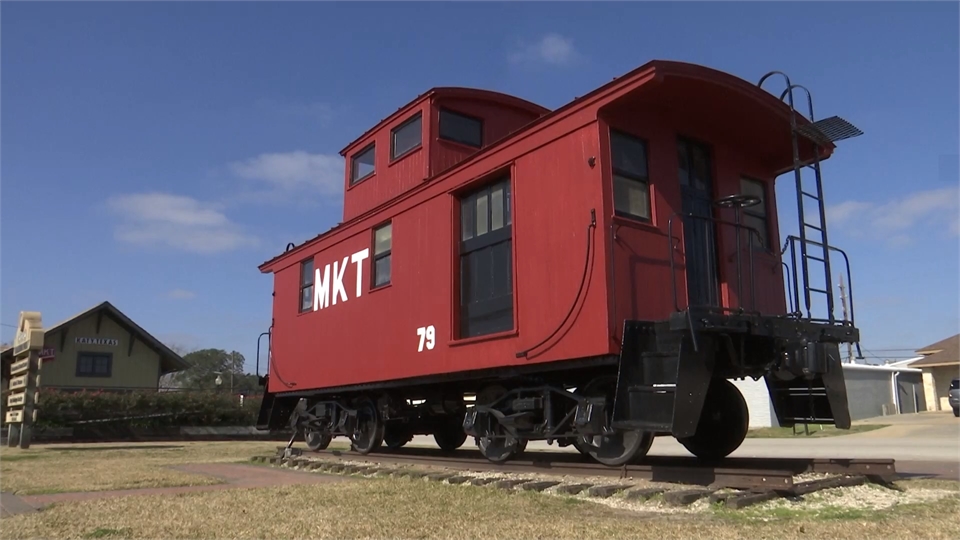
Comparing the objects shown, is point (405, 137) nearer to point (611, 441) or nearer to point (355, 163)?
point (355, 163)

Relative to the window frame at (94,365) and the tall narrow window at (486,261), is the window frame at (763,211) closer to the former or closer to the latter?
the tall narrow window at (486,261)

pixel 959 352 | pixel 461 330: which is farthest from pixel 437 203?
pixel 959 352

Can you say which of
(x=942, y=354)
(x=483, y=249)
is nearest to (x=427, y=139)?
(x=483, y=249)

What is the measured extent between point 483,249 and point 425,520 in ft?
13.0

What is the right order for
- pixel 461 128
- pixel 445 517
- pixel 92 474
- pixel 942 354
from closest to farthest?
1. pixel 445 517
2. pixel 92 474
3. pixel 461 128
4. pixel 942 354

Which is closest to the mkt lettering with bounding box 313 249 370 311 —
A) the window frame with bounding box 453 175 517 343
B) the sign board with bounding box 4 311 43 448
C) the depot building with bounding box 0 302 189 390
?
the window frame with bounding box 453 175 517 343

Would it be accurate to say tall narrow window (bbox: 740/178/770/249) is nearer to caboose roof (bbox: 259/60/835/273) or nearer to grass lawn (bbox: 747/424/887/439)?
caboose roof (bbox: 259/60/835/273)

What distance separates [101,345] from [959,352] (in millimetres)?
38052

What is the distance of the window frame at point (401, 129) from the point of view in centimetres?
1062

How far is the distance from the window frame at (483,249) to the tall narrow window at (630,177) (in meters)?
1.31

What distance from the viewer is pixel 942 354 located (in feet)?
113

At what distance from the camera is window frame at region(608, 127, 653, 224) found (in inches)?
277

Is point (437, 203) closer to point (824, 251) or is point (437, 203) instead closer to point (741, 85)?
point (741, 85)

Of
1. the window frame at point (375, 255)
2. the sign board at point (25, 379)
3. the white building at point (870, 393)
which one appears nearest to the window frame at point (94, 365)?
the sign board at point (25, 379)
